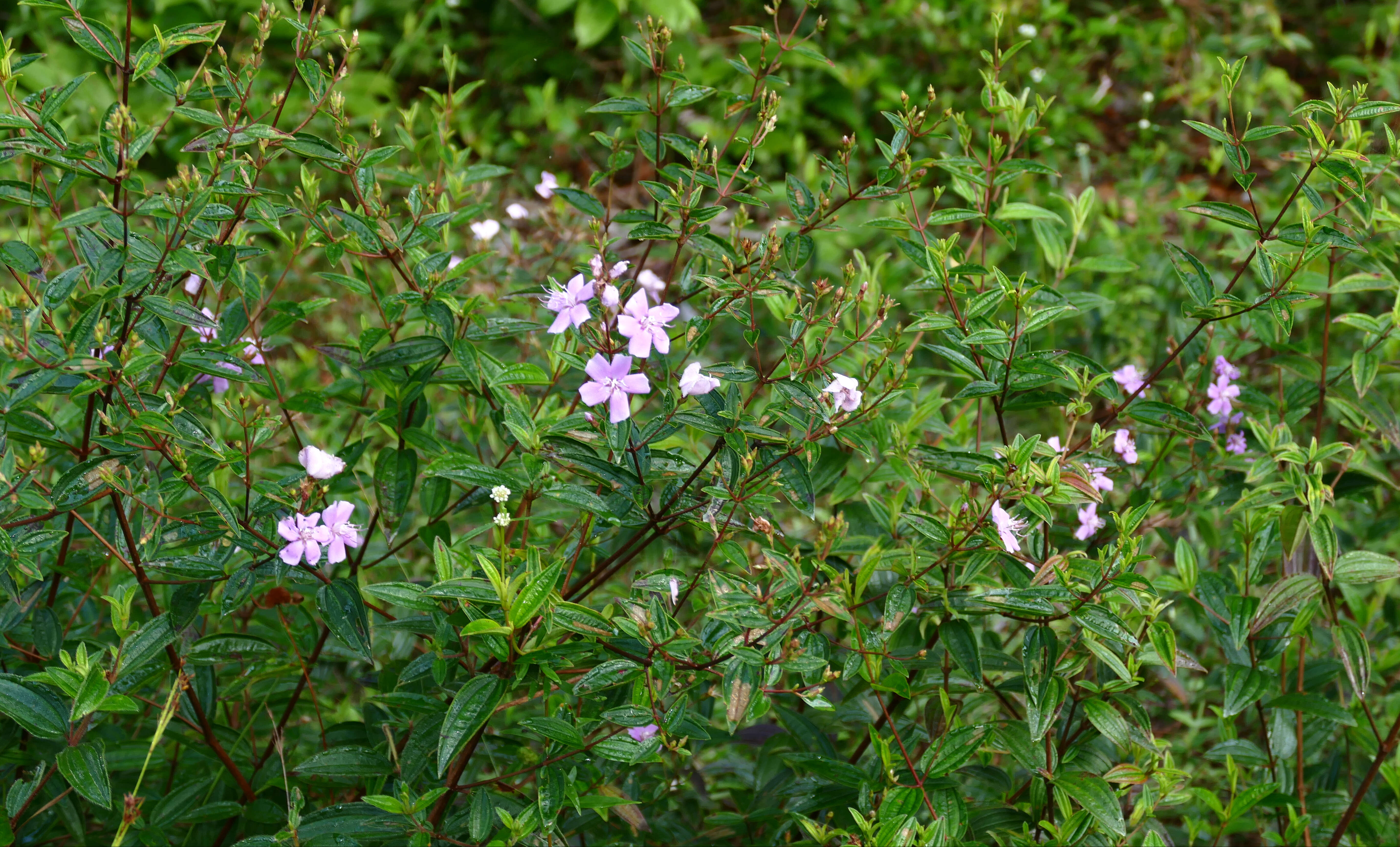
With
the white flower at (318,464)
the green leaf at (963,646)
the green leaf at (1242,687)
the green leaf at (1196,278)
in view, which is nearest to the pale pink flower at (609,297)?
the white flower at (318,464)

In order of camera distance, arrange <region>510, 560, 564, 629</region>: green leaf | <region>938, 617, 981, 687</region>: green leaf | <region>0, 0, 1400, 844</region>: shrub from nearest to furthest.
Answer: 1. <region>510, 560, 564, 629</region>: green leaf
2. <region>0, 0, 1400, 844</region>: shrub
3. <region>938, 617, 981, 687</region>: green leaf

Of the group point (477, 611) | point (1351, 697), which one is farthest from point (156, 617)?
point (1351, 697)

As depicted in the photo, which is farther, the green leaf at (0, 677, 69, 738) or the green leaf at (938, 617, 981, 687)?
the green leaf at (938, 617, 981, 687)

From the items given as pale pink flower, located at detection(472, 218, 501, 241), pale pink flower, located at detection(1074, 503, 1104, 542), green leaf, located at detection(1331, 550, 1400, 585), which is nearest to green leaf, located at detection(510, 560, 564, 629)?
pale pink flower, located at detection(1074, 503, 1104, 542)

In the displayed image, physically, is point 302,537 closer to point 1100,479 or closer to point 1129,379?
point 1100,479

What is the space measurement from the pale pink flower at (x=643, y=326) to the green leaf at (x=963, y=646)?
1.91 ft

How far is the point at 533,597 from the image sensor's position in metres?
1.28

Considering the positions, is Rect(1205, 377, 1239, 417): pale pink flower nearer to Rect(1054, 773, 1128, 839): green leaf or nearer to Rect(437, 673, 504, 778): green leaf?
Rect(1054, 773, 1128, 839): green leaf

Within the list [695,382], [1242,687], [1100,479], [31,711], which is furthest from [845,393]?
[31,711]

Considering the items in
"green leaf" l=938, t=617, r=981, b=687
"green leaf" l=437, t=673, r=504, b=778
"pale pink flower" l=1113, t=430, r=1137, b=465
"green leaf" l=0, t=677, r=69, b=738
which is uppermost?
"green leaf" l=437, t=673, r=504, b=778

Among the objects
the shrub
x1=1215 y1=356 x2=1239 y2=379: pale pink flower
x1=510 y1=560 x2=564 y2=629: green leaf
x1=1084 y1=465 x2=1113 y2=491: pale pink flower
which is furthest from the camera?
x1=1215 y1=356 x2=1239 y2=379: pale pink flower

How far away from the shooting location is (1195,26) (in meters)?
4.91

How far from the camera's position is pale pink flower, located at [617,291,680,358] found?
129 centimetres

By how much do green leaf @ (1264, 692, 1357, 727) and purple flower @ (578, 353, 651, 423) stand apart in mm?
1195
